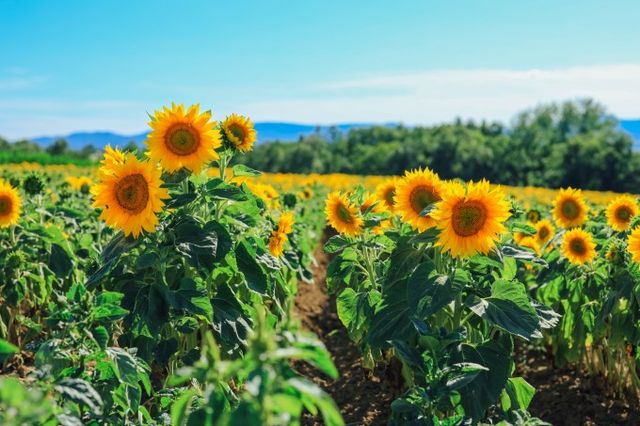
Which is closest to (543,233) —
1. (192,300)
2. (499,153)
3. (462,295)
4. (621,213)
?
(621,213)

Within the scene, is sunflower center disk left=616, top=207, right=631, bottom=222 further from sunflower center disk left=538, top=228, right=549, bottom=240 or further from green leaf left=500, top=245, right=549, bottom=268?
green leaf left=500, top=245, right=549, bottom=268

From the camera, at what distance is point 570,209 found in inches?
235

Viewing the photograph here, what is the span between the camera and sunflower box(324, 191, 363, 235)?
419 cm

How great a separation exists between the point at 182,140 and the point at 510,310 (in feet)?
5.37

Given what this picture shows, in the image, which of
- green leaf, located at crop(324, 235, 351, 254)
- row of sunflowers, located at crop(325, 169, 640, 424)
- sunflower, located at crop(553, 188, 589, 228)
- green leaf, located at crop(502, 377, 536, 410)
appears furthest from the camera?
sunflower, located at crop(553, 188, 589, 228)

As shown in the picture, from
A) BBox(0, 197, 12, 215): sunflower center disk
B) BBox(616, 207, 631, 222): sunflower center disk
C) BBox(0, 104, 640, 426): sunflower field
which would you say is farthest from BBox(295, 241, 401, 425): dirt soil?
BBox(0, 197, 12, 215): sunflower center disk

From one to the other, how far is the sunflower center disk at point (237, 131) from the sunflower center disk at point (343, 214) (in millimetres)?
→ 864

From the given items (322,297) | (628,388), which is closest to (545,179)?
(322,297)

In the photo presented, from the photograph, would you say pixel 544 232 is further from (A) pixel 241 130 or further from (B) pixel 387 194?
(A) pixel 241 130

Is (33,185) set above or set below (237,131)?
below

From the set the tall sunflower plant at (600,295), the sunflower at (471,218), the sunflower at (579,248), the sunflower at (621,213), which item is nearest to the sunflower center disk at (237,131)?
the sunflower at (471,218)

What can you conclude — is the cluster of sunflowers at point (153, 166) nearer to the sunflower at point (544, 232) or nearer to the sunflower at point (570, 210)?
the sunflower at point (570, 210)

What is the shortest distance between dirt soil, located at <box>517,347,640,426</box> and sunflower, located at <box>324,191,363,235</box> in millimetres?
2066

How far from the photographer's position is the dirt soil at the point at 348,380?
505cm
